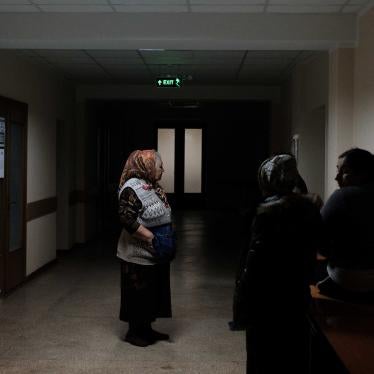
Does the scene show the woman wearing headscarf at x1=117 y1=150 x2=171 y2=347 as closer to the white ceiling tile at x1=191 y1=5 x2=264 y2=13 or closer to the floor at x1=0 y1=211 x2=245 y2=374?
the floor at x1=0 y1=211 x2=245 y2=374

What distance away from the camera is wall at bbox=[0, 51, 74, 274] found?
6.45 meters

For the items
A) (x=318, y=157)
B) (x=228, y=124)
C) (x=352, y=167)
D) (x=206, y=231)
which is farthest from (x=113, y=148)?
(x=352, y=167)

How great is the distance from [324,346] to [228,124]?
14.2 m

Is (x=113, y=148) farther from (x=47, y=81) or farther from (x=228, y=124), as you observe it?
(x=47, y=81)

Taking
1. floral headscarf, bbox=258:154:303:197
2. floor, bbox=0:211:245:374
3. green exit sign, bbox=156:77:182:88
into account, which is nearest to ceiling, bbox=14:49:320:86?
green exit sign, bbox=156:77:182:88

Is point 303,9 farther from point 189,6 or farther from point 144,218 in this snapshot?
point 144,218

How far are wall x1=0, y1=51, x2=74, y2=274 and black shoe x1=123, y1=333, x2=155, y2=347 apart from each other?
2.82m

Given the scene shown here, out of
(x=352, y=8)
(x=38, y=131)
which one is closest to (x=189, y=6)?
(x=352, y=8)

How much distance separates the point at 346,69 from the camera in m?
5.16

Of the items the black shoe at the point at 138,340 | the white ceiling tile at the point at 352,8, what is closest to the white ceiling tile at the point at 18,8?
the white ceiling tile at the point at 352,8

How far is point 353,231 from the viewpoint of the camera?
2.72 m

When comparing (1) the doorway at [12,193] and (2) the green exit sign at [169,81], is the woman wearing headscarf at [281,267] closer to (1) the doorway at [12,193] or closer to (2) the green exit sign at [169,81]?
(1) the doorway at [12,193]

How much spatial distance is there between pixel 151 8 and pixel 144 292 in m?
2.30

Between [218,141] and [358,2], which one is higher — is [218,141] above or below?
below
